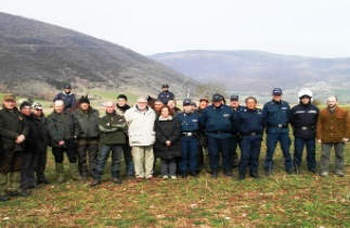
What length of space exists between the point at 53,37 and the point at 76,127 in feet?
406

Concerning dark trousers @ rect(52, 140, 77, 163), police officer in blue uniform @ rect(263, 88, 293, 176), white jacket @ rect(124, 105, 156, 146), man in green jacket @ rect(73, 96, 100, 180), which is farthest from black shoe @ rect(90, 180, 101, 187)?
police officer in blue uniform @ rect(263, 88, 293, 176)

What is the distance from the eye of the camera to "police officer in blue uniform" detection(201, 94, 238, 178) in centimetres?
960

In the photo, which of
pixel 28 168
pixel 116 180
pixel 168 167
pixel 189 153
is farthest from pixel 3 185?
pixel 189 153

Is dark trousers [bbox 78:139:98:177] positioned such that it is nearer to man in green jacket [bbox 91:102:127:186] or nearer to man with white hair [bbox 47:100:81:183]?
man with white hair [bbox 47:100:81:183]

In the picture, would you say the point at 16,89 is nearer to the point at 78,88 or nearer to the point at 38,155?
the point at 78,88

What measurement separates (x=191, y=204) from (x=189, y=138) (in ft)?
8.69

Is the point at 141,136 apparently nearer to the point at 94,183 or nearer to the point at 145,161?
the point at 145,161

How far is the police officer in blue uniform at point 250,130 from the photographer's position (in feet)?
30.8

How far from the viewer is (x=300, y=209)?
6957mm

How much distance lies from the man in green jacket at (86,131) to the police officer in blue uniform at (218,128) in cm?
276

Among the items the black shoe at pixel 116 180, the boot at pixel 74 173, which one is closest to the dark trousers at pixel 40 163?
the boot at pixel 74 173

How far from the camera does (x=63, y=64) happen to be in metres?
92.9

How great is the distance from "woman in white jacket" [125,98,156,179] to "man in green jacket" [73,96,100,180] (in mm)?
854

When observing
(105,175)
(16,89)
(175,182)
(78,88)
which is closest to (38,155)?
(105,175)
